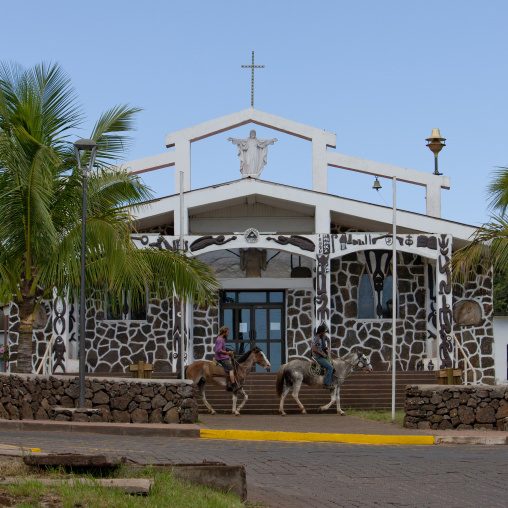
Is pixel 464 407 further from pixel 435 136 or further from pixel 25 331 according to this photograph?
pixel 435 136

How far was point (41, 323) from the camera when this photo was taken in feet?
90.7

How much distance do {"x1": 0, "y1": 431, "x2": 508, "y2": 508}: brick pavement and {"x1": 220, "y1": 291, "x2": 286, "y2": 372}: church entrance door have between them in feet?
45.0

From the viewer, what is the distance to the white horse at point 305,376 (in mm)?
21031

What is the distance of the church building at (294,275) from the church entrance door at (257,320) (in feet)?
0.10

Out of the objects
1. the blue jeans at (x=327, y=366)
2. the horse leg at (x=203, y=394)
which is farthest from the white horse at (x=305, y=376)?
the horse leg at (x=203, y=394)

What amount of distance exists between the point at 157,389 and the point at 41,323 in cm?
1138

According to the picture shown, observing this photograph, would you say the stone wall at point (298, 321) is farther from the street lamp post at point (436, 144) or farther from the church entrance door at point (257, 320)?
the street lamp post at point (436, 144)

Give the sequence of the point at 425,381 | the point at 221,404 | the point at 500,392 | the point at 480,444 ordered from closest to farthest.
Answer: the point at 480,444
the point at 500,392
the point at 221,404
the point at 425,381

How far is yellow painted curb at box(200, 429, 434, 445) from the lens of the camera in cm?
1565

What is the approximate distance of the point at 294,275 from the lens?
1130 inches

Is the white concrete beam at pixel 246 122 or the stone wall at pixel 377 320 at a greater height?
the white concrete beam at pixel 246 122

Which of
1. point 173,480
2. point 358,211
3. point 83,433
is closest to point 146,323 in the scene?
point 358,211

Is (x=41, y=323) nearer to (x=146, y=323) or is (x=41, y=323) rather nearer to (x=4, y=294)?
(x=146, y=323)

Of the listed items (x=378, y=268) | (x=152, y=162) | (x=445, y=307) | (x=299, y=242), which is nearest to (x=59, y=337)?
(x=152, y=162)
